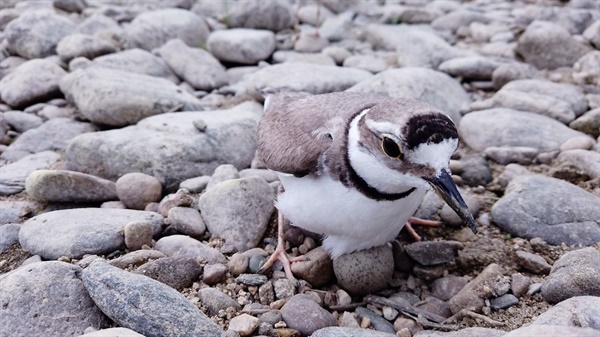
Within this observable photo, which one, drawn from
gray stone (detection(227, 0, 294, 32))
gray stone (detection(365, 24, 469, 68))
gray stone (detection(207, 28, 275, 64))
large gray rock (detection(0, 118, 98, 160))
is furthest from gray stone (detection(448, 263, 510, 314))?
gray stone (detection(227, 0, 294, 32))

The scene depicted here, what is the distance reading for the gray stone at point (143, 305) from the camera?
2.92 metres

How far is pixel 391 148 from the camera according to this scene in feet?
10.4

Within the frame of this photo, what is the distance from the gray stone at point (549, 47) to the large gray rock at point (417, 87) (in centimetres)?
185

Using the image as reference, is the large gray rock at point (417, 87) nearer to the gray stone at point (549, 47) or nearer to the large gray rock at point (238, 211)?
the gray stone at point (549, 47)

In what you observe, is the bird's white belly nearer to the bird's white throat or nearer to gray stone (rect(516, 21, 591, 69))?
the bird's white throat

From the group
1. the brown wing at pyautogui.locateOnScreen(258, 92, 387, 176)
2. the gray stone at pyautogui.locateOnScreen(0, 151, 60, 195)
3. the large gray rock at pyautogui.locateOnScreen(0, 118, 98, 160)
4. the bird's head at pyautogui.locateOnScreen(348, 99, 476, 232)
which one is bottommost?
the large gray rock at pyautogui.locateOnScreen(0, 118, 98, 160)

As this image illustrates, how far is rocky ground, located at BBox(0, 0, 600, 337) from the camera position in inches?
125

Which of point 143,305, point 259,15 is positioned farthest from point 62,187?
point 259,15

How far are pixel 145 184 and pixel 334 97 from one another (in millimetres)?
1665

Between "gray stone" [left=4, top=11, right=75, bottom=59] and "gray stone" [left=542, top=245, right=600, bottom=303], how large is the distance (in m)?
6.50

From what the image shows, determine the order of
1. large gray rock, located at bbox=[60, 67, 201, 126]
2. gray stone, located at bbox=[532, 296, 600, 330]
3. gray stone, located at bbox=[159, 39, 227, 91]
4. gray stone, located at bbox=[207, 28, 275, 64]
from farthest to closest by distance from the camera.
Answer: gray stone, located at bbox=[207, 28, 275, 64]
gray stone, located at bbox=[159, 39, 227, 91]
large gray rock, located at bbox=[60, 67, 201, 126]
gray stone, located at bbox=[532, 296, 600, 330]

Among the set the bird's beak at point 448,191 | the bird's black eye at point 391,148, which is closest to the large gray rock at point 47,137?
the bird's black eye at point 391,148

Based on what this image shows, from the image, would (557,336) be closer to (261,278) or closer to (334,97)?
(261,278)

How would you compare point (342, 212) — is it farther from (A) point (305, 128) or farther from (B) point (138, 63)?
(B) point (138, 63)
